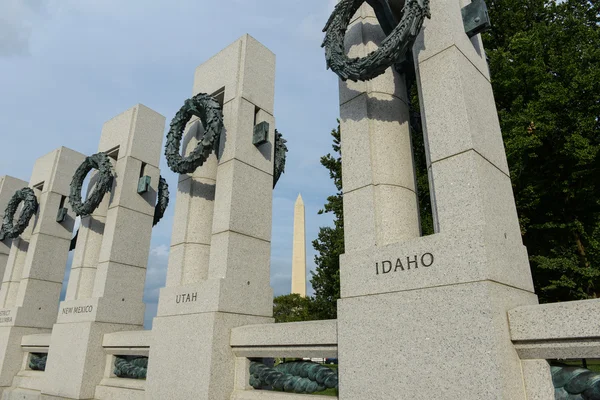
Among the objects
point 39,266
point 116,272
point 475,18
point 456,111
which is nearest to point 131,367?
point 116,272

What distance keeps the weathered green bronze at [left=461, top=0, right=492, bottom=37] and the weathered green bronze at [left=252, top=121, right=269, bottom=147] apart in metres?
4.67

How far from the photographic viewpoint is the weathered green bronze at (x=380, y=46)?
6262 millimetres

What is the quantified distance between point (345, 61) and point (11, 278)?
624 inches

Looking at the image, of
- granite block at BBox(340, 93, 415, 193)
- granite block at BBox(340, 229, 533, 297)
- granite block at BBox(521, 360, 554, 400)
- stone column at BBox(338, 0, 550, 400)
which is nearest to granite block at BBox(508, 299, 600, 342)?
stone column at BBox(338, 0, 550, 400)

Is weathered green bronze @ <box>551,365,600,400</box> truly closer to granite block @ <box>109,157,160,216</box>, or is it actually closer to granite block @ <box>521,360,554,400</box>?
granite block @ <box>521,360,554,400</box>

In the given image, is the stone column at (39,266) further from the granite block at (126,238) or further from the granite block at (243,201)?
the granite block at (243,201)

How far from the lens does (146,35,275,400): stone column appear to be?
8.13 m

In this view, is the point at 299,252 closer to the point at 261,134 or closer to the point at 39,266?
the point at 39,266

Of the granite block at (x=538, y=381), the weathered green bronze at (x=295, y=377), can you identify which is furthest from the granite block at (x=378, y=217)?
the granite block at (x=538, y=381)

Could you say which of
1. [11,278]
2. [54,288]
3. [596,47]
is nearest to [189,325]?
[54,288]

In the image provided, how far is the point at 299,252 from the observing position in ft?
158

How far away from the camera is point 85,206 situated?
13.1 metres

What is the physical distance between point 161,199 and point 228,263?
6307 millimetres

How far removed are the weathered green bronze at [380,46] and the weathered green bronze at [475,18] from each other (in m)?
0.87
